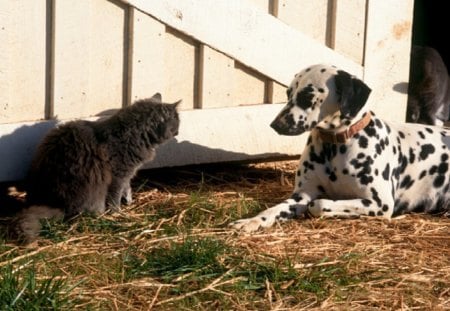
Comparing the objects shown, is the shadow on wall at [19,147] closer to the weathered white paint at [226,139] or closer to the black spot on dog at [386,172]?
the weathered white paint at [226,139]

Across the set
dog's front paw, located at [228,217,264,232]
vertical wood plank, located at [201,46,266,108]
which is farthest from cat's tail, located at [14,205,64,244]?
vertical wood plank, located at [201,46,266,108]

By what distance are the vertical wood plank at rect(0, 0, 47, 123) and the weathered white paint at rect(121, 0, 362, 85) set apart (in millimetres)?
613

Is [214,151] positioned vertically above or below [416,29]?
below

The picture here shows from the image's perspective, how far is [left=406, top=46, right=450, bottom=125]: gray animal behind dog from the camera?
1008 cm

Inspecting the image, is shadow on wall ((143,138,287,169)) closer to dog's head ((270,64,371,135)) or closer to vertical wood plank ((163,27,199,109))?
vertical wood plank ((163,27,199,109))

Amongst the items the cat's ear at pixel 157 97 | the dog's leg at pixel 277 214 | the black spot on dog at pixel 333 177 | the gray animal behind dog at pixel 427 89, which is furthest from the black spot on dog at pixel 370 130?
the gray animal behind dog at pixel 427 89

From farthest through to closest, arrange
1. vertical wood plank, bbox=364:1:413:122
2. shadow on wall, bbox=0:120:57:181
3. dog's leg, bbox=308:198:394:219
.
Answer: vertical wood plank, bbox=364:1:413:122, dog's leg, bbox=308:198:394:219, shadow on wall, bbox=0:120:57:181

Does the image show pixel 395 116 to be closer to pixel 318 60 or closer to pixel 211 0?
pixel 318 60

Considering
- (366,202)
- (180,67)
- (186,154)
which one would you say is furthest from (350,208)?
(180,67)

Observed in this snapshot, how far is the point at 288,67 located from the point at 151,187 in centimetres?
130

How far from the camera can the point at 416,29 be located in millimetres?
11531

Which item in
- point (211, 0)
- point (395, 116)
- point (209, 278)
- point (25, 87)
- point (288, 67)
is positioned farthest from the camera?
point (395, 116)

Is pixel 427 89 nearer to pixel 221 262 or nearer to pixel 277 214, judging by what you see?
pixel 277 214

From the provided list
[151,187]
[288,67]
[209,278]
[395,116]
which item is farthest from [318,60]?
[209,278]
